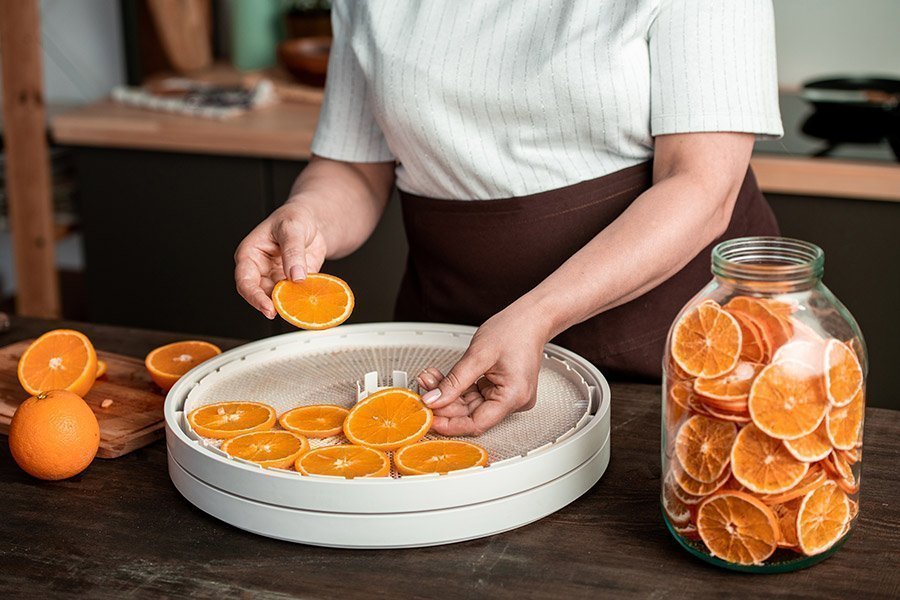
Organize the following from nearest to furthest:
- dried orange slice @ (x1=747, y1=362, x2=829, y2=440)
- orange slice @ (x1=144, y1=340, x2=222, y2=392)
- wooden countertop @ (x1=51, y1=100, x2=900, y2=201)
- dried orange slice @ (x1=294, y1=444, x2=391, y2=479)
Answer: dried orange slice @ (x1=747, y1=362, x2=829, y2=440) < dried orange slice @ (x1=294, y1=444, x2=391, y2=479) < orange slice @ (x1=144, y1=340, x2=222, y2=392) < wooden countertop @ (x1=51, y1=100, x2=900, y2=201)

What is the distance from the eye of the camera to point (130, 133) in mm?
2676

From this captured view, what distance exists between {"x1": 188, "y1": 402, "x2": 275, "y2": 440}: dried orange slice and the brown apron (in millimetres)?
451

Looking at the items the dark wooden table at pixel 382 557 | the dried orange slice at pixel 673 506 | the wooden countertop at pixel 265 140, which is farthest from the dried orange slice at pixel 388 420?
the wooden countertop at pixel 265 140

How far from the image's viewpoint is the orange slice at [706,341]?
34.3 inches

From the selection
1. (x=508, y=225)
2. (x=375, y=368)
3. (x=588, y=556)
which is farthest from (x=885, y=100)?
(x=588, y=556)

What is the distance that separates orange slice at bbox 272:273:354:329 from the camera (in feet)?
3.79

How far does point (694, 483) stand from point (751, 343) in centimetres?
12

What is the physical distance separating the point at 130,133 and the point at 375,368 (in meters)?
1.65

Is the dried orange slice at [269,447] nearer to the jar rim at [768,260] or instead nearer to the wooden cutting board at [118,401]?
the wooden cutting board at [118,401]

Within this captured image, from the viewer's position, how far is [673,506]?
0.93 metres

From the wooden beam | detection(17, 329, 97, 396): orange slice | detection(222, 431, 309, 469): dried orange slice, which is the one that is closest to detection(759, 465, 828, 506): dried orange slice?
detection(222, 431, 309, 469): dried orange slice

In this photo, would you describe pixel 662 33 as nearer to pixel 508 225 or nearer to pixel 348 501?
pixel 508 225

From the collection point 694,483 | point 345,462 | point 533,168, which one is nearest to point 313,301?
point 345,462

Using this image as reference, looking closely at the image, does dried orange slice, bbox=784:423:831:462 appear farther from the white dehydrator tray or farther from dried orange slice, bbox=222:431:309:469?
dried orange slice, bbox=222:431:309:469
